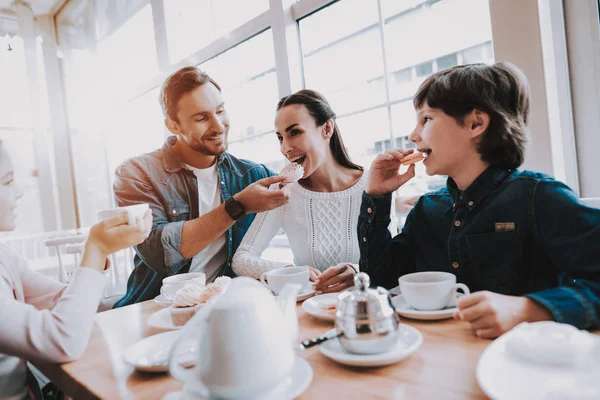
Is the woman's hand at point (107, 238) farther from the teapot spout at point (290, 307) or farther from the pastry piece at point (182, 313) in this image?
the teapot spout at point (290, 307)

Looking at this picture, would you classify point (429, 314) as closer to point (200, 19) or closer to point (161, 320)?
point (161, 320)

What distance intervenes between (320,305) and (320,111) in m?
1.04

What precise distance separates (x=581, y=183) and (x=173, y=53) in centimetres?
306

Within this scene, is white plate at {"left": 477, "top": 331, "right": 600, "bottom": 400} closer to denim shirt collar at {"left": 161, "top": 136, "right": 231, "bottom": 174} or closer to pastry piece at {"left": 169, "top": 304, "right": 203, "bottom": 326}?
pastry piece at {"left": 169, "top": 304, "right": 203, "bottom": 326}

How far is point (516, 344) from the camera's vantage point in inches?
21.5

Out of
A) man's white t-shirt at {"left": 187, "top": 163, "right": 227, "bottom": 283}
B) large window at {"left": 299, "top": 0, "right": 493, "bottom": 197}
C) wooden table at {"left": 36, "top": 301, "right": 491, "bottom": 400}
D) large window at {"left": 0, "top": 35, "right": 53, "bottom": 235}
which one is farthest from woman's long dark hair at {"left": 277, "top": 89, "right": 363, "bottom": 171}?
large window at {"left": 0, "top": 35, "right": 53, "bottom": 235}

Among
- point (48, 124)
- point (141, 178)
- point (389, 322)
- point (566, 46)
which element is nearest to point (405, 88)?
point (566, 46)

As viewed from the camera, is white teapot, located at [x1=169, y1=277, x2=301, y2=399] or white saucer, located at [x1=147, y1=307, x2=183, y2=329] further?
white saucer, located at [x1=147, y1=307, x2=183, y2=329]

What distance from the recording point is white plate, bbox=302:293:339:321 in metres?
0.85

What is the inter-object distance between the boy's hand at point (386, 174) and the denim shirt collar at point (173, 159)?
0.92m

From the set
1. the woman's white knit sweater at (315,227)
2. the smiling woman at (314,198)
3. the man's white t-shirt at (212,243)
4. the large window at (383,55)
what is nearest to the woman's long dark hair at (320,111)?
the smiling woman at (314,198)

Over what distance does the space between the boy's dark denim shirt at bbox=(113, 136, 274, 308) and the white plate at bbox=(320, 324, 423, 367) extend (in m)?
1.04

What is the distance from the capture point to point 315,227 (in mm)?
1694

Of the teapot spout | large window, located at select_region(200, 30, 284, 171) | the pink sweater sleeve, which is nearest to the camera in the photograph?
the teapot spout
